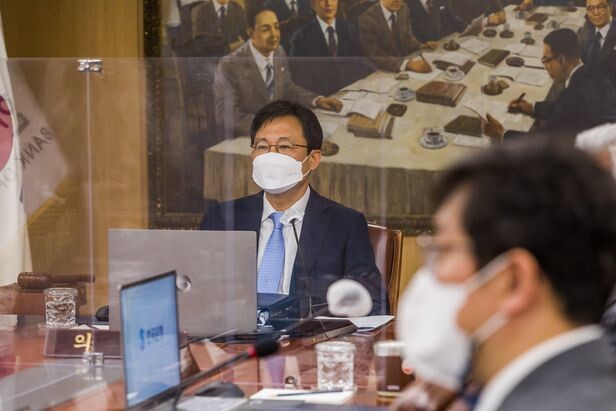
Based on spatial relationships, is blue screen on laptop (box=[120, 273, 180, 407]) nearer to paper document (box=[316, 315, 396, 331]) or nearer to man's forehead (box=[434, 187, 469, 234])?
man's forehead (box=[434, 187, 469, 234])

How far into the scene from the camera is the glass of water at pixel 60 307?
11.6 feet

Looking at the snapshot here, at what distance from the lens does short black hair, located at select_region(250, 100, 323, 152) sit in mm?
3854

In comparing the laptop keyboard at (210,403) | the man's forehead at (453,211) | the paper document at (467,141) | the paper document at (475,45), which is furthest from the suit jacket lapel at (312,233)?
the man's forehead at (453,211)

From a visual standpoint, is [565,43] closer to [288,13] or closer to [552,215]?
[288,13]

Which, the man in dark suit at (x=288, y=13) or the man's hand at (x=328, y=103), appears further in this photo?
the man in dark suit at (x=288, y=13)

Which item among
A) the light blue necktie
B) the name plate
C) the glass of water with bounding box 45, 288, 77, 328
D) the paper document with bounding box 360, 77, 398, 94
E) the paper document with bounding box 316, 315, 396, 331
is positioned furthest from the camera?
the paper document with bounding box 360, 77, 398, 94

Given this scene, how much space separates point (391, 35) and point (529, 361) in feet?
14.3

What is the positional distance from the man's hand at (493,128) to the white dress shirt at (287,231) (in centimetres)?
188

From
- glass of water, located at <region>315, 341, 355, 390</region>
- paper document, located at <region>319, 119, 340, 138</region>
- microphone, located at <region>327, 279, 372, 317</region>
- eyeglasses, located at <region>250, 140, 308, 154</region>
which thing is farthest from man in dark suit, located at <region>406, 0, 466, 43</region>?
microphone, located at <region>327, 279, 372, 317</region>

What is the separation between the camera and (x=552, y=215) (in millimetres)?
1221

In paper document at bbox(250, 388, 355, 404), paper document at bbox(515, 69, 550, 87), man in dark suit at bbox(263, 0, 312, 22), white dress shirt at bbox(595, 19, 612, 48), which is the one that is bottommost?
paper document at bbox(250, 388, 355, 404)

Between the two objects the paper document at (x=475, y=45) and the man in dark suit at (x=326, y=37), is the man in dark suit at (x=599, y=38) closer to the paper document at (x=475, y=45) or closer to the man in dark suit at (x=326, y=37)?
the paper document at (x=475, y=45)

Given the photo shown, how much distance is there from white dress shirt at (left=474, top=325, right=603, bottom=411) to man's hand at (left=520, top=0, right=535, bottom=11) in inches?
170

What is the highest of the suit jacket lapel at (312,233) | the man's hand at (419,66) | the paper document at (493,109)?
the man's hand at (419,66)
